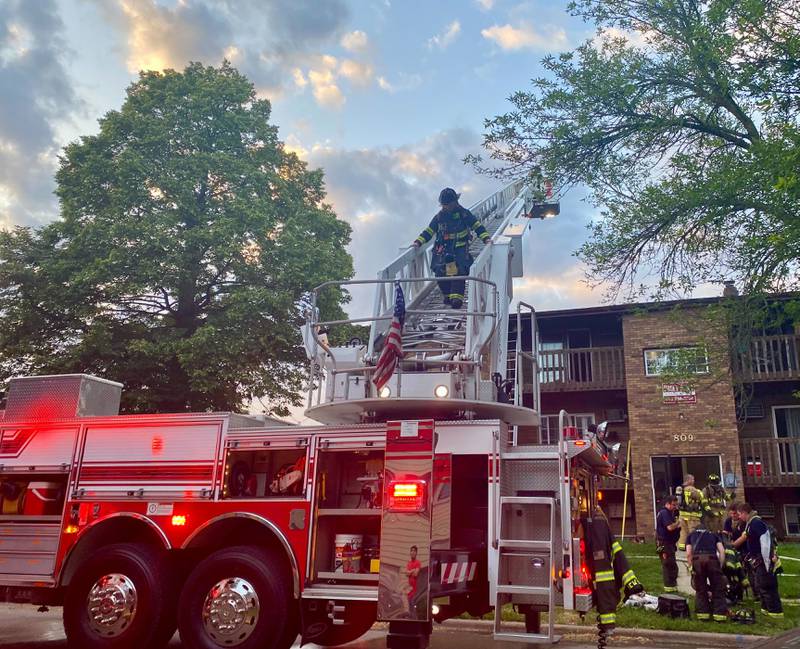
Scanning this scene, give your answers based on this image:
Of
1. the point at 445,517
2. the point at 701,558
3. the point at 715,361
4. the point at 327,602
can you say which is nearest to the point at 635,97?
the point at 715,361

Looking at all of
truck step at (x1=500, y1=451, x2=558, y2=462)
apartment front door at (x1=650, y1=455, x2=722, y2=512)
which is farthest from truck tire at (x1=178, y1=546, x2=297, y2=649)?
apartment front door at (x1=650, y1=455, x2=722, y2=512)

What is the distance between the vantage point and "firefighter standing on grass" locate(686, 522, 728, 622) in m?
9.04

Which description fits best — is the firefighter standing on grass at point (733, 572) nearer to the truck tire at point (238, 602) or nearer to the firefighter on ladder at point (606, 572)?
the firefighter on ladder at point (606, 572)

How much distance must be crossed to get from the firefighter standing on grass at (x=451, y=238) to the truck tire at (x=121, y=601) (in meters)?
4.12

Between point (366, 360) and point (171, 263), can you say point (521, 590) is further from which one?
point (171, 263)

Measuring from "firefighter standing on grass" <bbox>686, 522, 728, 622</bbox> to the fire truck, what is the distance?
2.85m

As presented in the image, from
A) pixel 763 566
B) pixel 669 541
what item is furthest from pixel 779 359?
pixel 763 566

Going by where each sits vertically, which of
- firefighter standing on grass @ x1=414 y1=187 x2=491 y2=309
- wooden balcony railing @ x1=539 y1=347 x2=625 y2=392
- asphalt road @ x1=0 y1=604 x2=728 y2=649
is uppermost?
wooden balcony railing @ x1=539 y1=347 x2=625 y2=392

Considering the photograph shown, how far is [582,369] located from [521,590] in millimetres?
17255

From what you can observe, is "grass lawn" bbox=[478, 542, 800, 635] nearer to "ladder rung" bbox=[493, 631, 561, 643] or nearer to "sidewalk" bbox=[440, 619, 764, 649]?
"sidewalk" bbox=[440, 619, 764, 649]

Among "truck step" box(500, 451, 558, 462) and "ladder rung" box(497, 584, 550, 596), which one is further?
"truck step" box(500, 451, 558, 462)

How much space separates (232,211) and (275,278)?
1963mm

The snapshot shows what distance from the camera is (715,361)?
469 inches

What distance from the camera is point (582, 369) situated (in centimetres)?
2247
